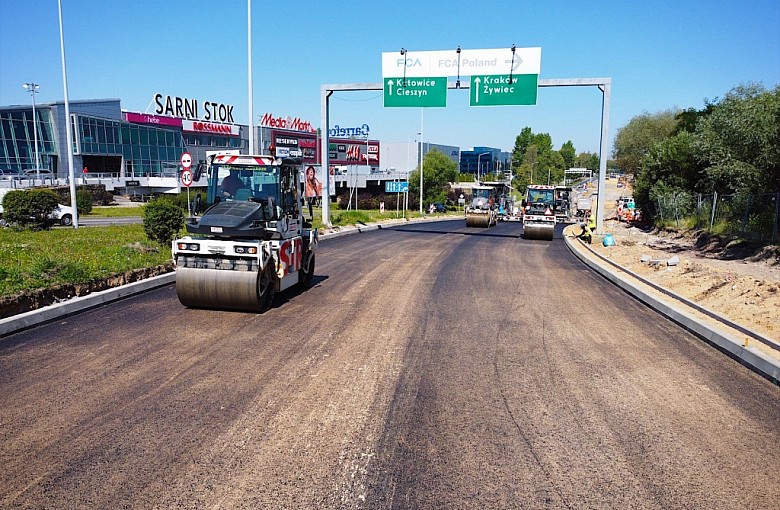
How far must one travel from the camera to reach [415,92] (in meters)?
24.7

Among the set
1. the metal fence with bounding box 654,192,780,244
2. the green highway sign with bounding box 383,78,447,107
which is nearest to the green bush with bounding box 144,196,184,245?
the green highway sign with bounding box 383,78,447,107

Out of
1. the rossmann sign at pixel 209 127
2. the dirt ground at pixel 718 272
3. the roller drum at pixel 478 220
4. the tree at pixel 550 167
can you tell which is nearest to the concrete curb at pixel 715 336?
the dirt ground at pixel 718 272

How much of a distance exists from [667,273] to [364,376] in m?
10.9

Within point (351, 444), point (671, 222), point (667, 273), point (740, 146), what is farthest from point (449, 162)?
point (351, 444)

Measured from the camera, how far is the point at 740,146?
1930 centimetres

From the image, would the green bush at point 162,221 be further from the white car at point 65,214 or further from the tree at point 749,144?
the tree at point 749,144

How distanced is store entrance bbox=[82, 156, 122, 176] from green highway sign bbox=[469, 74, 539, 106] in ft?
173

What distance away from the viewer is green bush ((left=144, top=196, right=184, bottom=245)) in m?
15.2

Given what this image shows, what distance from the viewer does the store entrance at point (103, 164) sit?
64.6 meters

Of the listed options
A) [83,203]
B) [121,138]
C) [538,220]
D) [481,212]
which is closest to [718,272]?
[538,220]

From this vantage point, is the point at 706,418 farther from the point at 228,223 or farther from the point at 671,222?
the point at 671,222

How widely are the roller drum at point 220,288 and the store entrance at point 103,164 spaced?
6189 centimetres

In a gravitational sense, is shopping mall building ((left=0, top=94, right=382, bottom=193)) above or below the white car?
above

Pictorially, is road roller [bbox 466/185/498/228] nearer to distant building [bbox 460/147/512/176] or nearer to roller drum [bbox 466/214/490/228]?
roller drum [bbox 466/214/490/228]
